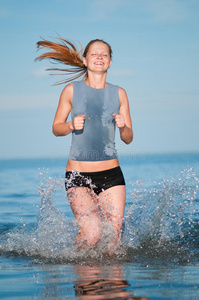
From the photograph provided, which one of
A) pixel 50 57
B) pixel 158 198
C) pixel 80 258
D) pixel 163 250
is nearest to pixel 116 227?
pixel 80 258

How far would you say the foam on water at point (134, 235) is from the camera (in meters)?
5.00

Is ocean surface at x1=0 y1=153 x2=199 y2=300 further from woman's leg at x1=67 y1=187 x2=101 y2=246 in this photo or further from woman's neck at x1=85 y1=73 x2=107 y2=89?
woman's neck at x1=85 y1=73 x2=107 y2=89

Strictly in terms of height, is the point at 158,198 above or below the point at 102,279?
above

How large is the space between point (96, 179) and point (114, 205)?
314 millimetres

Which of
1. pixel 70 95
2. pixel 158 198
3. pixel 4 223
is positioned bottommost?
pixel 4 223

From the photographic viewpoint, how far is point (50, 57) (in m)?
5.48

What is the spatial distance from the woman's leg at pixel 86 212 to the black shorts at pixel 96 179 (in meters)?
0.05

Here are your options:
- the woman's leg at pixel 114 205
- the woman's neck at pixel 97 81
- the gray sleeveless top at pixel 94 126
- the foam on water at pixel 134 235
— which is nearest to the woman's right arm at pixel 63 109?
the gray sleeveless top at pixel 94 126

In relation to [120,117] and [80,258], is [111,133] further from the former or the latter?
[80,258]

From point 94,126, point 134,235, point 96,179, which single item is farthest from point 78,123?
point 134,235

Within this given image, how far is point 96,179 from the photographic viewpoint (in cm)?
484

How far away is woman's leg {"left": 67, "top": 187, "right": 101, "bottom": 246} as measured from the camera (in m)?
4.77

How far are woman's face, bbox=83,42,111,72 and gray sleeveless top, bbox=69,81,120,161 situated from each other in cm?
24

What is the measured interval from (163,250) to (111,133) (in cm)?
149
